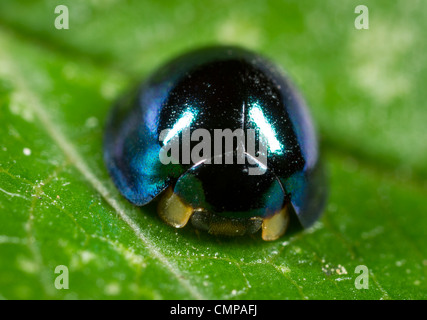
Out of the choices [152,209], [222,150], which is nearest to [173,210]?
Result: [152,209]

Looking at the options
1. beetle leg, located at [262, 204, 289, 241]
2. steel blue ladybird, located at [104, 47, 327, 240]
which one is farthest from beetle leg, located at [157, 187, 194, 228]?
beetle leg, located at [262, 204, 289, 241]

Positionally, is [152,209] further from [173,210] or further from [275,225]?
[275,225]

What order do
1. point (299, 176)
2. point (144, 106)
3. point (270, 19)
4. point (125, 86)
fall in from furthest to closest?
1. point (270, 19)
2. point (125, 86)
3. point (144, 106)
4. point (299, 176)

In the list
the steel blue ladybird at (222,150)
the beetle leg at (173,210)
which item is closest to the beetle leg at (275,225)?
the steel blue ladybird at (222,150)

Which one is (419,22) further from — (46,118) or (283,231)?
(46,118)

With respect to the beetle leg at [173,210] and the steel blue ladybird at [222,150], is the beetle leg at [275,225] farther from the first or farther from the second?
the beetle leg at [173,210]

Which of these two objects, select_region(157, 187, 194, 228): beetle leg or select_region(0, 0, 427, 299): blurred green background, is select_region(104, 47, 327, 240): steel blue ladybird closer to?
select_region(157, 187, 194, 228): beetle leg

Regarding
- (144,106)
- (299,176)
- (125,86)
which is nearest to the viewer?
(299,176)
